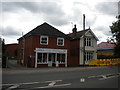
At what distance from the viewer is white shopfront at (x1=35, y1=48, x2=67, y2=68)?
97.4ft

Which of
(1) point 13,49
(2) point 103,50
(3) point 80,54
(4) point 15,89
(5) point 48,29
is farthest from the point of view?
(2) point 103,50

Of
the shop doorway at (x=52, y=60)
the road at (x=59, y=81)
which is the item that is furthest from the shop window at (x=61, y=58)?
the road at (x=59, y=81)

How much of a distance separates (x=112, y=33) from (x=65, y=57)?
38.6 feet

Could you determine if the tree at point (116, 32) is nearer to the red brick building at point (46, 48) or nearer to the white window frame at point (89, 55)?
the white window frame at point (89, 55)

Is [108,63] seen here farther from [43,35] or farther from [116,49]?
[43,35]

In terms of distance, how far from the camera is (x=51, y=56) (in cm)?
3145

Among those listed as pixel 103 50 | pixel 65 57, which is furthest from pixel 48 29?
pixel 103 50

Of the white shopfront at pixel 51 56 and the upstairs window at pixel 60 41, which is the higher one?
the upstairs window at pixel 60 41

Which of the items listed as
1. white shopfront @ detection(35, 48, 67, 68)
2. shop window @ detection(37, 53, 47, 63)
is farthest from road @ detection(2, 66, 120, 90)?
shop window @ detection(37, 53, 47, 63)

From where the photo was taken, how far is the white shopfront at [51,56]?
97.4 feet

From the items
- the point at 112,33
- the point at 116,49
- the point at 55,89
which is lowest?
the point at 55,89

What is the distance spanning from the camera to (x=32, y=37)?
29469 mm

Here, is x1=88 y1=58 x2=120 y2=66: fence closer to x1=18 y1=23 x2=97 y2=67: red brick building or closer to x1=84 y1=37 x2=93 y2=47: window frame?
x1=18 y1=23 x2=97 y2=67: red brick building

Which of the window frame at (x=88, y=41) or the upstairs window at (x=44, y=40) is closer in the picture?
the upstairs window at (x=44, y=40)
